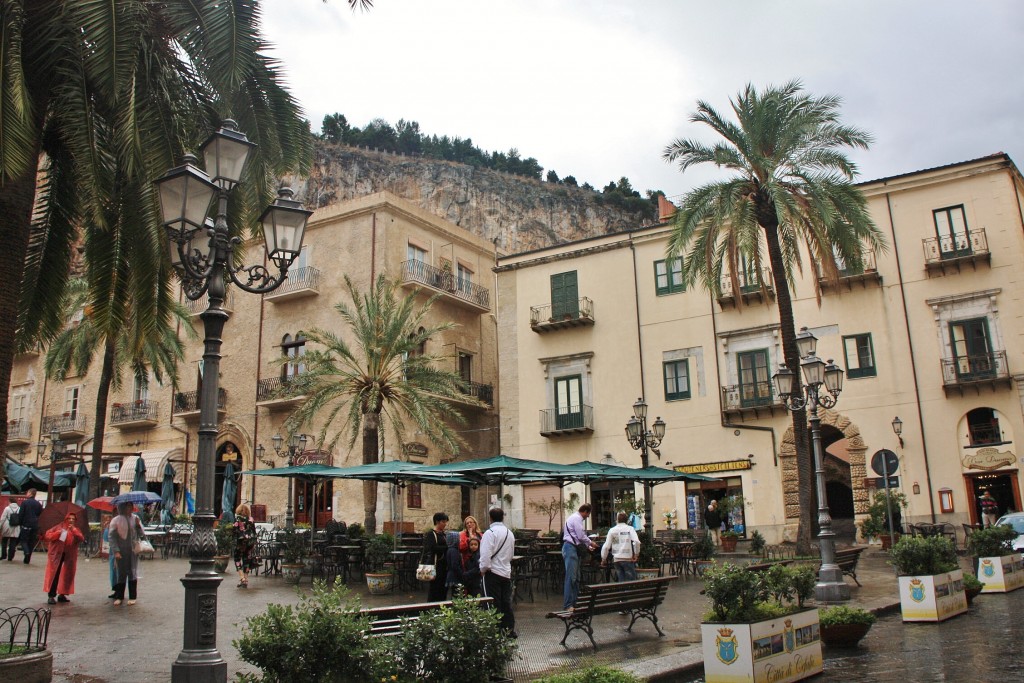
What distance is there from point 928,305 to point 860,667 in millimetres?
20699

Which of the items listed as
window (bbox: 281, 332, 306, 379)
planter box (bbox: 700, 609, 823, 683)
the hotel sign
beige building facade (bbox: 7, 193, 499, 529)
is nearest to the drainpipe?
the hotel sign

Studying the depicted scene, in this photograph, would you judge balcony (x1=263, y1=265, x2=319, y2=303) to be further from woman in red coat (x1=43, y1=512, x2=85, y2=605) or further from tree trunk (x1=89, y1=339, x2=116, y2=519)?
woman in red coat (x1=43, y1=512, x2=85, y2=605)

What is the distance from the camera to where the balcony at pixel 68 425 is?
41.1m

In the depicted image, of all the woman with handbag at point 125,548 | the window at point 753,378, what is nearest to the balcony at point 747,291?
the window at point 753,378

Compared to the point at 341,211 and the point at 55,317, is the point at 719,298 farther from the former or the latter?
the point at 55,317

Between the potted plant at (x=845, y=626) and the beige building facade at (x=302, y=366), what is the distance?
22.7 metres

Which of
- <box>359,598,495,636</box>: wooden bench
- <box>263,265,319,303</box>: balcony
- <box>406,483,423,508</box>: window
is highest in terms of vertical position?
<box>263,265,319,303</box>: balcony

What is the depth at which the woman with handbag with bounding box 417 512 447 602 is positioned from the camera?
39.6 feet

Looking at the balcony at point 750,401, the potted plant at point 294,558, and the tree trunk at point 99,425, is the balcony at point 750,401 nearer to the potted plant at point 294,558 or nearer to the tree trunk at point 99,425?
the potted plant at point 294,558

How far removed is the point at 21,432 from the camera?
143 ft

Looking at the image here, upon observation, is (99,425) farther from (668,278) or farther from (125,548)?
(668,278)

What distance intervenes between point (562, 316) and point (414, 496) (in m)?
8.84

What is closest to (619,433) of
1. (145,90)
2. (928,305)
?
(928,305)

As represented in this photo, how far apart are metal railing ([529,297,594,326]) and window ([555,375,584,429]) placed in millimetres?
2229
